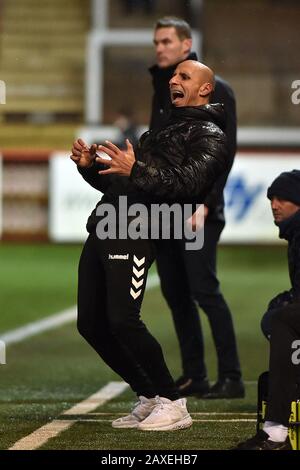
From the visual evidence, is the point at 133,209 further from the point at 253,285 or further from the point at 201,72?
the point at 253,285

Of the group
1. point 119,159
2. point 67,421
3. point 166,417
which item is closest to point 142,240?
point 119,159

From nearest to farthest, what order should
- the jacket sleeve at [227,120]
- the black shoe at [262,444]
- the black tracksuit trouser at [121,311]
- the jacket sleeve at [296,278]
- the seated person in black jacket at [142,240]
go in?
the black shoe at [262,444] < the jacket sleeve at [296,278] < the seated person in black jacket at [142,240] < the black tracksuit trouser at [121,311] < the jacket sleeve at [227,120]

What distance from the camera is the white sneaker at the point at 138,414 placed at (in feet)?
20.2

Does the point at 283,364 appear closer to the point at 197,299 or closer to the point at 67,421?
the point at 67,421

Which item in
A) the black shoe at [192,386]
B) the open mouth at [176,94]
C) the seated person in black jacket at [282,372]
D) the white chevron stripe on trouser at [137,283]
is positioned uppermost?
the open mouth at [176,94]

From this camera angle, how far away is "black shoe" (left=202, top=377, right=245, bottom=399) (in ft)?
24.2

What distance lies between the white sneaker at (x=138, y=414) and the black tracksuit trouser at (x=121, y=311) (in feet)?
0.13

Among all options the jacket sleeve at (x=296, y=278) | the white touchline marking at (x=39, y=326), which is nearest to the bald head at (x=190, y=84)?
the jacket sleeve at (x=296, y=278)

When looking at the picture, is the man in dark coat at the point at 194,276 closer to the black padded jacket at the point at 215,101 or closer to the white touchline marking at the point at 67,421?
the black padded jacket at the point at 215,101

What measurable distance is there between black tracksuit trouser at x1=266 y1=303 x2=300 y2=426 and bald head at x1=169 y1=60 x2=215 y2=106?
1160 millimetres

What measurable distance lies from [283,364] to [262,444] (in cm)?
31

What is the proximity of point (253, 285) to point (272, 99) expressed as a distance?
8117 mm

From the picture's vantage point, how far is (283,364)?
17.4 ft
